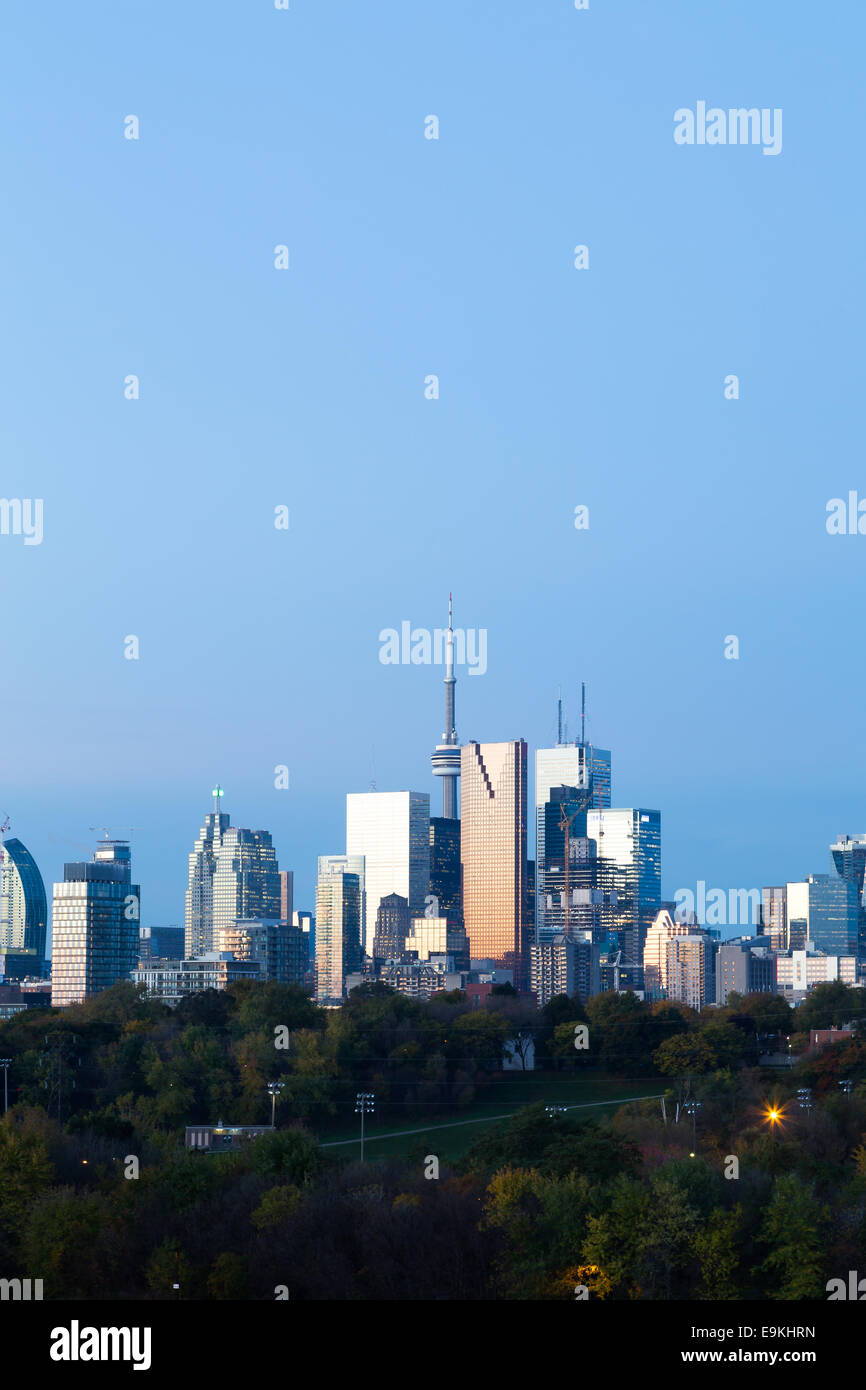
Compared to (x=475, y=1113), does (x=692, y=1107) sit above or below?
above

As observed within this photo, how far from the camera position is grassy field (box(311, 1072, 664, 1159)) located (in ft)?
307

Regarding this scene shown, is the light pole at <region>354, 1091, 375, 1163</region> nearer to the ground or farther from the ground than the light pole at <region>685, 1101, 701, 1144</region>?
nearer to the ground

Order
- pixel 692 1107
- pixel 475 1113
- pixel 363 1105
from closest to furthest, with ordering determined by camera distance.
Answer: pixel 692 1107 < pixel 363 1105 < pixel 475 1113

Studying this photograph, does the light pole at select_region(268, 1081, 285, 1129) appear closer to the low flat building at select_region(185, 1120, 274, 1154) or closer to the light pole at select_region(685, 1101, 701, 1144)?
the low flat building at select_region(185, 1120, 274, 1154)

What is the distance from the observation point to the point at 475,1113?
10631 cm

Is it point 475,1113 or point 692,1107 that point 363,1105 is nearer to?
point 475,1113

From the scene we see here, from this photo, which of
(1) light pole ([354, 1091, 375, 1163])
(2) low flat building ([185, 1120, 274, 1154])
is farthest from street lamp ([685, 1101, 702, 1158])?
(2) low flat building ([185, 1120, 274, 1154])

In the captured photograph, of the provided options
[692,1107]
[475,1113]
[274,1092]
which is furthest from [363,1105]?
[692,1107]

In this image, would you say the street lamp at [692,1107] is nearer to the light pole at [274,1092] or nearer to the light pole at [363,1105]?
the light pole at [363,1105]

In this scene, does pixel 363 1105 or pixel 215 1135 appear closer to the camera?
pixel 215 1135

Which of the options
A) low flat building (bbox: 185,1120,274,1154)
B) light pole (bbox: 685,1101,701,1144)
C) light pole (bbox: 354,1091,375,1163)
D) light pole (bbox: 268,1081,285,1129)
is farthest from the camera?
light pole (bbox: 268,1081,285,1129)

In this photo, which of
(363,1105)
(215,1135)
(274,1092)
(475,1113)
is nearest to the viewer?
(215,1135)
